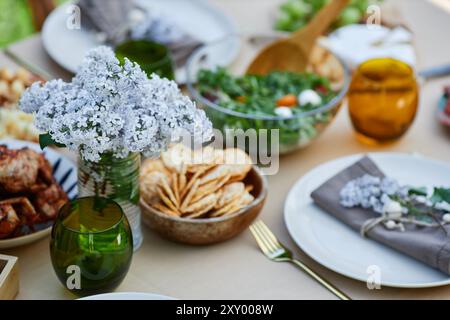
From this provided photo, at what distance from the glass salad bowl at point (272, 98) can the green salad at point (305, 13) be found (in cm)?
25

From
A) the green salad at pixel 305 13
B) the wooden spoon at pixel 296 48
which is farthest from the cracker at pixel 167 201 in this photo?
the green salad at pixel 305 13

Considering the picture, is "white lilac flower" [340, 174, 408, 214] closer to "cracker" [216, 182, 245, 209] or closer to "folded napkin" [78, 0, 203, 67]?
"cracker" [216, 182, 245, 209]

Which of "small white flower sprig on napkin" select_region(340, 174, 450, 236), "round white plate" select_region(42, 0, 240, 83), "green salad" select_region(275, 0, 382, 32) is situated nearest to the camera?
"small white flower sprig on napkin" select_region(340, 174, 450, 236)

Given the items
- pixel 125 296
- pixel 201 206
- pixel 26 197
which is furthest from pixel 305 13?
pixel 125 296

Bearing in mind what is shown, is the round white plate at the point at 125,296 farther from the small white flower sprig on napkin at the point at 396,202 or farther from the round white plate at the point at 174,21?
the round white plate at the point at 174,21

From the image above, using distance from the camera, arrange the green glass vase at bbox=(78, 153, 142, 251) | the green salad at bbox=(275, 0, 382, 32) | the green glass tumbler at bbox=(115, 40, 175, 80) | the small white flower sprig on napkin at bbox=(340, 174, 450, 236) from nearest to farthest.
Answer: the green glass vase at bbox=(78, 153, 142, 251) → the small white flower sprig on napkin at bbox=(340, 174, 450, 236) → the green glass tumbler at bbox=(115, 40, 175, 80) → the green salad at bbox=(275, 0, 382, 32)

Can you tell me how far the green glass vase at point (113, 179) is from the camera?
41.0 inches

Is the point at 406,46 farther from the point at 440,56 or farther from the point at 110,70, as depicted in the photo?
the point at 110,70

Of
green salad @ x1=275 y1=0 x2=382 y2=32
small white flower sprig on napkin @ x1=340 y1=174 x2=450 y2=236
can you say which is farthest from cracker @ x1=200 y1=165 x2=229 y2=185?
green salad @ x1=275 y1=0 x2=382 y2=32

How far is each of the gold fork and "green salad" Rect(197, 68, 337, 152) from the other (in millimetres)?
216

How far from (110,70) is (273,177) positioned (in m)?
0.51

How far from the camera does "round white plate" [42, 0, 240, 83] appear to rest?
1679 mm

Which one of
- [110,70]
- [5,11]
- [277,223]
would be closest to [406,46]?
[277,223]

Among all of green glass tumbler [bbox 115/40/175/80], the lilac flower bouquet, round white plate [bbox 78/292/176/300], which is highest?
the lilac flower bouquet
